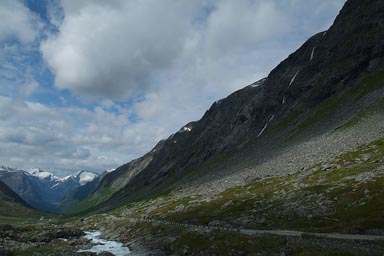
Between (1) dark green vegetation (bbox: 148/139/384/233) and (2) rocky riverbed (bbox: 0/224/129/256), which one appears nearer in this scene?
(1) dark green vegetation (bbox: 148/139/384/233)

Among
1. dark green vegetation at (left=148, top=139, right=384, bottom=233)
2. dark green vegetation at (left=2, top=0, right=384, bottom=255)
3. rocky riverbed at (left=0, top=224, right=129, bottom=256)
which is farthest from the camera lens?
rocky riverbed at (left=0, top=224, right=129, bottom=256)

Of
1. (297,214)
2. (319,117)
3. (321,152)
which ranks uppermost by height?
(319,117)

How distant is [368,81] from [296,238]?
137 metres

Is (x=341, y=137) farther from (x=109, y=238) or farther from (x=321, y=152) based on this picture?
(x=109, y=238)

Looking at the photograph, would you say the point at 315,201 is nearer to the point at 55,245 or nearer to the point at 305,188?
the point at 305,188

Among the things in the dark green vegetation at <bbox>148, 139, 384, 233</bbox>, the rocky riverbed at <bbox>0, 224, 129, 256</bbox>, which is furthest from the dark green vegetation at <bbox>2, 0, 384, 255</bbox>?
the rocky riverbed at <bbox>0, 224, 129, 256</bbox>

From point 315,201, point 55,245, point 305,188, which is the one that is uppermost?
point 55,245

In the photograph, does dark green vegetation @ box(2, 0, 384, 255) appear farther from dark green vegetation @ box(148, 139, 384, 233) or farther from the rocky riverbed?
the rocky riverbed

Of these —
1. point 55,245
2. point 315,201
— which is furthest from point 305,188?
point 55,245

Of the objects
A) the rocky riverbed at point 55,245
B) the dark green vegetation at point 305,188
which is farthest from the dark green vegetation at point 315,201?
the rocky riverbed at point 55,245

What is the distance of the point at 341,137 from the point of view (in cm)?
12262

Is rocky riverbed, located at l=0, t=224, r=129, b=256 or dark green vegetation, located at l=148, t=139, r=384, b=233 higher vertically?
rocky riverbed, located at l=0, t=224, r=129, b=256

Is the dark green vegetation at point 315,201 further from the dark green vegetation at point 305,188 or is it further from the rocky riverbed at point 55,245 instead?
the rocky riverbed at point 55,245

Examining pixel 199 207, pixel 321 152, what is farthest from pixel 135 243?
pixel 321 152
